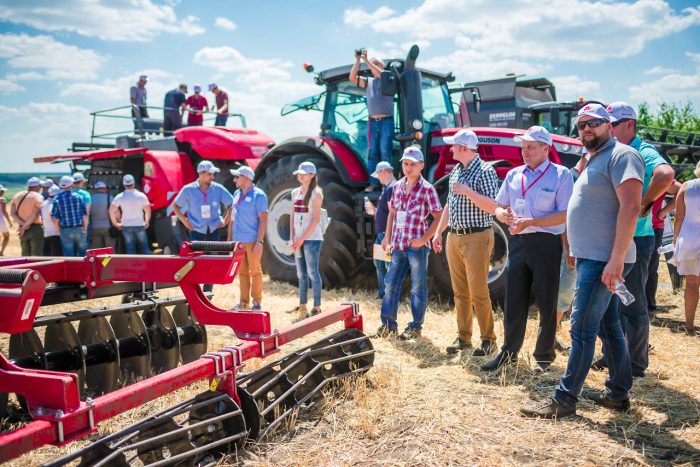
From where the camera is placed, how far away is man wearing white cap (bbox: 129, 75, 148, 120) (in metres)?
11.1

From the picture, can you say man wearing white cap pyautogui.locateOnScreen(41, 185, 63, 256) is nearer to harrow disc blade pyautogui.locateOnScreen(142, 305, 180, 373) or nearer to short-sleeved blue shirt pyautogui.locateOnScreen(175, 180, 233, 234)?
short-sleeved blue shirt pyautogui.locateOnScreen(175, 180, 233, 234)

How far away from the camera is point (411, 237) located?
531cm

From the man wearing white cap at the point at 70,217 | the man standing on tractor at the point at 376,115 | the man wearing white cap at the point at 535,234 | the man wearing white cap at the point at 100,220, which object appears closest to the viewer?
the man wearing white cap at the point at 535,234

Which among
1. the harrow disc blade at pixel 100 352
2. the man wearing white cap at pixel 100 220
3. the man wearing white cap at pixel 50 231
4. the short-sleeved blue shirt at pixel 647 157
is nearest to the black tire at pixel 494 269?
the short-sleeved blue shirt at pixel 647 157

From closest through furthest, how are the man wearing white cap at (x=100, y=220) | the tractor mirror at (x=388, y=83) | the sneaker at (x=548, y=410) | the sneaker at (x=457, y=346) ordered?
the sneaker at (x=548, y=410) < the sneaker at (x=457, y=346) < the tractor mirror at (x=388, y=83) < the man wearing white cap at (x=100, y=220)

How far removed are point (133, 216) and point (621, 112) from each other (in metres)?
6.63

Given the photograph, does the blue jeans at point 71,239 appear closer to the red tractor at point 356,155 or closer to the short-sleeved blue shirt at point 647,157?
the red tractor at point 356,155

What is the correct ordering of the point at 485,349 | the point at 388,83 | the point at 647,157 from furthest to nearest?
the point at 388,83 < the point at 485,349 < the point at 647,157

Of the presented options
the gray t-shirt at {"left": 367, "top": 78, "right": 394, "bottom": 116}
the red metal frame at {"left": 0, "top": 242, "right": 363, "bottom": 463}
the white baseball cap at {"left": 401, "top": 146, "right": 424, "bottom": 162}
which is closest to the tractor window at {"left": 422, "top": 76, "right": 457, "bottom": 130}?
the gray t-shirt at {"left": 367, "top": 78, "right": 394, "bottom": 116}

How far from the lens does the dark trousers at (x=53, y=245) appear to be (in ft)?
28.7

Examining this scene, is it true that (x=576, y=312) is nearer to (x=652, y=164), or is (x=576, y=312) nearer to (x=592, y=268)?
(x=592, y=268)

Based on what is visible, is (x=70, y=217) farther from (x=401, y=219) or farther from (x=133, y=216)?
(x=401, y=219)

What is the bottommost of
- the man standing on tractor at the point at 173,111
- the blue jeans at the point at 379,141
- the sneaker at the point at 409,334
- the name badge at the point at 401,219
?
the sneaker at the point at 409,334

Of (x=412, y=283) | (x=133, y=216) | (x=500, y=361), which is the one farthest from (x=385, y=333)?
(x=133, y=216)
